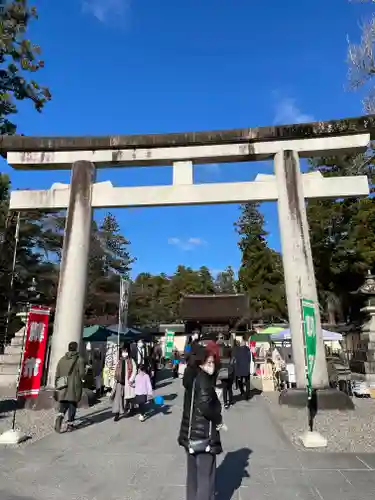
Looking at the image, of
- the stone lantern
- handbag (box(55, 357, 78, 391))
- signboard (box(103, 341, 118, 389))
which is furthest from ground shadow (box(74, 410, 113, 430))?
the stone lantern

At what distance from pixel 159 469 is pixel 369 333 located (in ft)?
31.7

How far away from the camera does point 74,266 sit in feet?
30.8

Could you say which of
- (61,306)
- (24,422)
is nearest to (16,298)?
(61,306)

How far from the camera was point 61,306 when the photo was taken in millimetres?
9141

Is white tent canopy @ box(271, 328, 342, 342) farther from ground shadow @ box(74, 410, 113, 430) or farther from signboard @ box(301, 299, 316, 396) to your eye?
ground shadow @ box(74, 410, 113, 430)

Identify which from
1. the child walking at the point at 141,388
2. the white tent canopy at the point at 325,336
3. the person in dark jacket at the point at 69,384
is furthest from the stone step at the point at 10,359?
the white tent canopy at the point at 325,336

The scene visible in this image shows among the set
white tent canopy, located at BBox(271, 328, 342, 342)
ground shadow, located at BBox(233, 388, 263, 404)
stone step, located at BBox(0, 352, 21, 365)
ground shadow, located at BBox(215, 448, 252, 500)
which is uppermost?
white tent canopy, located at BBox(271, 328, 342, 342)

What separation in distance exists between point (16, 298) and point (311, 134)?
14.5m

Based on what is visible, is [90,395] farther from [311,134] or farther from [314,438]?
[311,134]

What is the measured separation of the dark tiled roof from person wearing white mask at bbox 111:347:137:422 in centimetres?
2370

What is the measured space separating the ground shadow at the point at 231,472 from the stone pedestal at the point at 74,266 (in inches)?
201

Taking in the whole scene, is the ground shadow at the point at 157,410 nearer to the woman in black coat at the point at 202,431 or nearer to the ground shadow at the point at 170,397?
the ground shadow at the point at 170,397

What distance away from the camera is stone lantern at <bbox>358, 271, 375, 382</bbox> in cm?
1170

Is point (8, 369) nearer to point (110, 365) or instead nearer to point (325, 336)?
point (110, 365)
